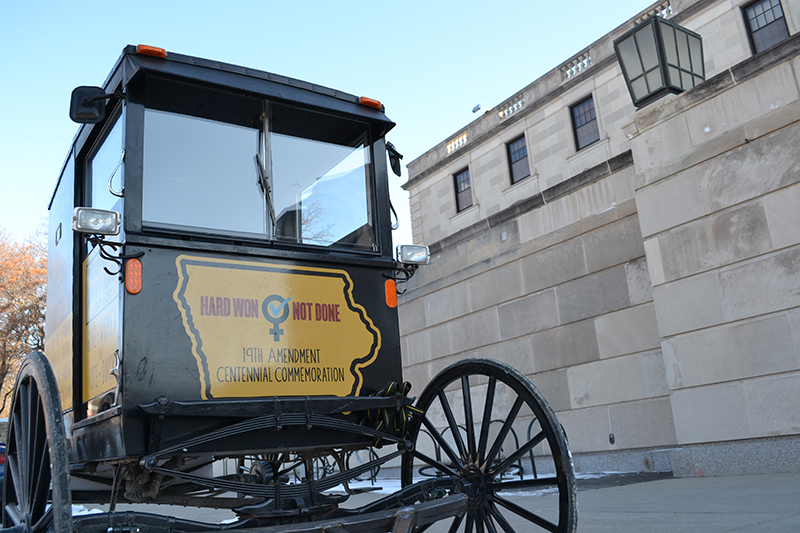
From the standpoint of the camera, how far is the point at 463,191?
21.9 metres

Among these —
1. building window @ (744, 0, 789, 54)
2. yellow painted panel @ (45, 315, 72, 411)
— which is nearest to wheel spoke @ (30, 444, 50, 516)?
yellow painted panel @ (45, 315, 72, 411)

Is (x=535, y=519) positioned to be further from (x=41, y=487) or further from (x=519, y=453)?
(x=41, y=487)

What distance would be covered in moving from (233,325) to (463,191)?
61.8 ft

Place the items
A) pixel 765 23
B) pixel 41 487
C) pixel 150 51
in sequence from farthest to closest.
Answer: pixel 765 23 → pixel 150 51 → pixel 41 487

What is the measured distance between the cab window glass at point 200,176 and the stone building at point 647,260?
7.01 metres

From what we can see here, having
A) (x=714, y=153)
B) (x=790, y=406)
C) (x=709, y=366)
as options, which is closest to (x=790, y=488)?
(x=790, y=406)

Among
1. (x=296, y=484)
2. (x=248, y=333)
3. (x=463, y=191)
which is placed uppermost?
(x=463, y=191)

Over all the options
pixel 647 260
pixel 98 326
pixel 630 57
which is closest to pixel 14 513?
pixel 98 326

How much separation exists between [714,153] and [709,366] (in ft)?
9.76

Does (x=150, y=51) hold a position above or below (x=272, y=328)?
above

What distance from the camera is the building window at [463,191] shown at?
2166 cm

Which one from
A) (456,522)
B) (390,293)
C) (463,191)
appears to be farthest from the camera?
(463,191)

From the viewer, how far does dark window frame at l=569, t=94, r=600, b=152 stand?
18484 millimetres

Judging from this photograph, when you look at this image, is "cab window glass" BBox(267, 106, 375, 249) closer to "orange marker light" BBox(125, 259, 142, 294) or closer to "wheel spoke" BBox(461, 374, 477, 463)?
"orange marker light" BBox(125, 259, 142, 294)
